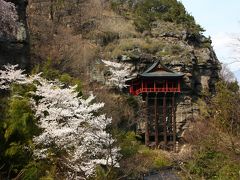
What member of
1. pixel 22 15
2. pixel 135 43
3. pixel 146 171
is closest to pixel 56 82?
pixel 22 15

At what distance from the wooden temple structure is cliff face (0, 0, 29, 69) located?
50.3 ft

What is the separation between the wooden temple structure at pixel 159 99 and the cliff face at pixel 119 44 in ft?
4.20

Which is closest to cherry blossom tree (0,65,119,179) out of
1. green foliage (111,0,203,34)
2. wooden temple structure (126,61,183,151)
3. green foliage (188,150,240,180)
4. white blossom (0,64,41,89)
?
white blossom (0,64,41,89)

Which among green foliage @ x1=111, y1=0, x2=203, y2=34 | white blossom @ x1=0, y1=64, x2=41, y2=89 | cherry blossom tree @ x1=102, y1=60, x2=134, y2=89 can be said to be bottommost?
white blossom @ x1=0, y1=64, x2=41, y2=89

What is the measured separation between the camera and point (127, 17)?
46875 mm

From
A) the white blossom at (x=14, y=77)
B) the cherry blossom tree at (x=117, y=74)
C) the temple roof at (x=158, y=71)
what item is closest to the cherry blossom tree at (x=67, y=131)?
the white blossom at (x=14, y=77)

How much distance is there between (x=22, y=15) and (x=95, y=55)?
16.0 metres

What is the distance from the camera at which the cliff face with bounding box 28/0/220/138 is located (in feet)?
113

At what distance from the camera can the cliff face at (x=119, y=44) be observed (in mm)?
34519

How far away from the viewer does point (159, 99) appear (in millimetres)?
38656

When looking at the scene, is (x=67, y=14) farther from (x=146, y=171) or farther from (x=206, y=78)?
(x=146, y=171)

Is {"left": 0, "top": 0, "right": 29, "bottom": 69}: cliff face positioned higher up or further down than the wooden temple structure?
higher up

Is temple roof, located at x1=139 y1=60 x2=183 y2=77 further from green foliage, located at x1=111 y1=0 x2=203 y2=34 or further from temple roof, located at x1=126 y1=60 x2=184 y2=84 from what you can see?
green foliage, located at x1=111 y1=0 x2=203 y2=34

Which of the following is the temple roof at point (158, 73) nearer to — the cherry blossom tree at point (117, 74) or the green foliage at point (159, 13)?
the cherry blossom tree at point (117, 74)
